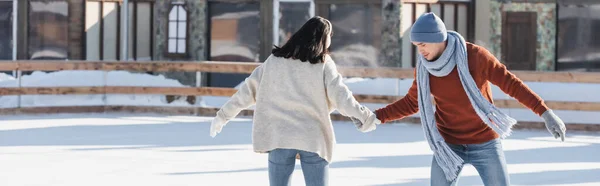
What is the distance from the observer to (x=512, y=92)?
6.02 metres

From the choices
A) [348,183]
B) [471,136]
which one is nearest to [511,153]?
[348,183]

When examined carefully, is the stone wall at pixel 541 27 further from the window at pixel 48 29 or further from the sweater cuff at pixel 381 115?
the sweater cuff at pixel 381 115

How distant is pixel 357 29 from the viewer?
23562 mm

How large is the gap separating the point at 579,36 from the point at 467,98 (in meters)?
18.9

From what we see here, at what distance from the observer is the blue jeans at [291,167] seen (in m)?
6.12

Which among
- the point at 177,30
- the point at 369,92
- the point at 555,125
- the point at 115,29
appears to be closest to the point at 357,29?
the point at 369,92

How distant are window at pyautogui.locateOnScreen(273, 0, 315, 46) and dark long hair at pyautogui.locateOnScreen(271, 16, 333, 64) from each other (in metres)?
17.5

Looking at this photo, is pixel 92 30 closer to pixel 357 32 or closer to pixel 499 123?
pixel 357 32

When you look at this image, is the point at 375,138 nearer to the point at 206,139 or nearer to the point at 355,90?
the point at 206,139

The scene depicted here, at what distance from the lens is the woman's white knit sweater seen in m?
6.19

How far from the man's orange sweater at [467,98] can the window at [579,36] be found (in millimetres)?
18540

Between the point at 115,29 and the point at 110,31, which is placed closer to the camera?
the point at 110,31

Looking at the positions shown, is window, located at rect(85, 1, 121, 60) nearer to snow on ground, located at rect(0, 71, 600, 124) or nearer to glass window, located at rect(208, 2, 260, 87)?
snow on ground, located at rect(0, 71, 600, 124)

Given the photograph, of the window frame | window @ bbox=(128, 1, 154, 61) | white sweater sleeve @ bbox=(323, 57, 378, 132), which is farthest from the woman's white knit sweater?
window @ bbox=(128, 1, 154, 61)
